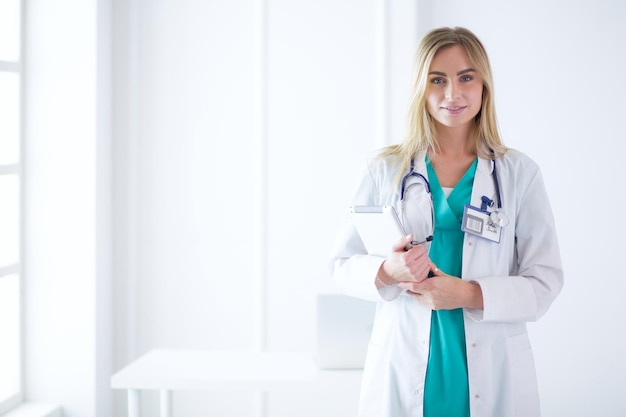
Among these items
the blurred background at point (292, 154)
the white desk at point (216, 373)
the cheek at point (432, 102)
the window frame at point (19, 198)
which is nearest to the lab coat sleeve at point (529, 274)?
the cheek at point (432, 102)

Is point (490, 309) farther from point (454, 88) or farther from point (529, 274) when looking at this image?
point (454, 88)

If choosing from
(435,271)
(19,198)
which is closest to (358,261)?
(435,271)

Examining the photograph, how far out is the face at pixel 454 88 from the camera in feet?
5.85

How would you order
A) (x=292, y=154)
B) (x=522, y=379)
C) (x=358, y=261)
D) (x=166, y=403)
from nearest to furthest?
(x=522, y=379) → (x=358, y=261) → (x=166, y=403) → (x=292, y=154)

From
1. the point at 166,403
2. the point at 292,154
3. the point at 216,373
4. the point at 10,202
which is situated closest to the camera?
the point at 216,373

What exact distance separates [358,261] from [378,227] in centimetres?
16

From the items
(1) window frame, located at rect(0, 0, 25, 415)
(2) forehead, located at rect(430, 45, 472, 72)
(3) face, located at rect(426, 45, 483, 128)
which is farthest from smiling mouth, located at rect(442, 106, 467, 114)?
(1) window frame, located at rect(0, 0, 25, 415)

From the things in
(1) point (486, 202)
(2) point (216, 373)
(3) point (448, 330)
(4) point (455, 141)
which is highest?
(4) point (455, 141)

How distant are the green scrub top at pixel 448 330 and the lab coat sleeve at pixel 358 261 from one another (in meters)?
0.15

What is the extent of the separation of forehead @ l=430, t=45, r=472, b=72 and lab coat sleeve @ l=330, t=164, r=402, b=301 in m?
0.35

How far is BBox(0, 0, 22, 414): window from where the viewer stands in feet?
9.29

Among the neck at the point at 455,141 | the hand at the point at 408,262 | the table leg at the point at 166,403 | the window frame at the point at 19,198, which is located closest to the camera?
the hand at the point at 408,262

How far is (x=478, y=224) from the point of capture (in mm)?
1691

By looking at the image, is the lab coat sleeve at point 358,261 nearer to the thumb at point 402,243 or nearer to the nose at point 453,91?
the thumb at point 402,243
